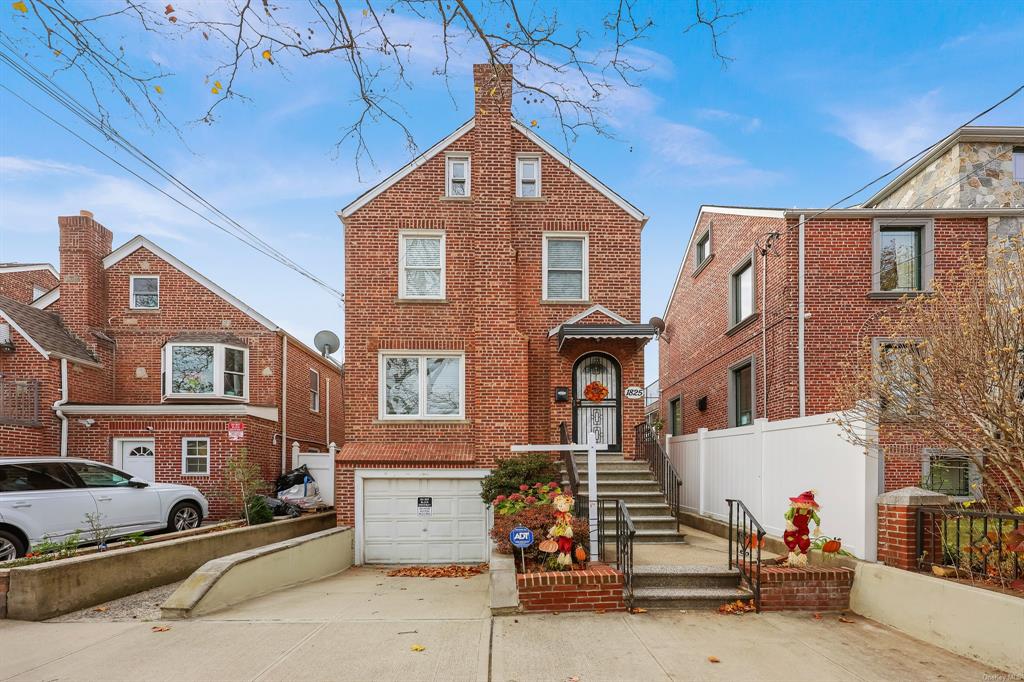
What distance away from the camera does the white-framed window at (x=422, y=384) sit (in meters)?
12.5

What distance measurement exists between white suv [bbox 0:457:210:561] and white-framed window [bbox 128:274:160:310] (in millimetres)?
6477

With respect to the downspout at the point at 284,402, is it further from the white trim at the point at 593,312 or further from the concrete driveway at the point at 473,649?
the concrete driveway at the point at 473,649

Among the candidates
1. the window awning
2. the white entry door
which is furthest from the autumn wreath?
the white entry door

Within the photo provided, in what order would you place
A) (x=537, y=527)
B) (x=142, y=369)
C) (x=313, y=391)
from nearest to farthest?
(x=537, y=527) → (x=142, y=369) → (x=313, y=391)

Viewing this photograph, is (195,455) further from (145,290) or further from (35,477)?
(35,477)

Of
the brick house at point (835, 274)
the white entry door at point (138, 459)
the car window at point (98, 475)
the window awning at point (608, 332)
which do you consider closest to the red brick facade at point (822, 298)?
the brick house at point (835, 274)

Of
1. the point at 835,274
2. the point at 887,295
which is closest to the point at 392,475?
the point at 835,274

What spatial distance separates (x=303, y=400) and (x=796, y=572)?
48.1ft

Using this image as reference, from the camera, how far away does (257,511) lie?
11641 mm

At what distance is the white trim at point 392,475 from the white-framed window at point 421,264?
3.73 metres

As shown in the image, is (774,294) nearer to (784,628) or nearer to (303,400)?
(784,628)

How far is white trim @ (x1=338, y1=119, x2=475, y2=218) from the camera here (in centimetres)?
1280

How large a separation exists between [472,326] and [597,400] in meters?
3.22

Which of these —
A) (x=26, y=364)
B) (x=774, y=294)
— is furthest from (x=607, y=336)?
(x=26, y=364)
